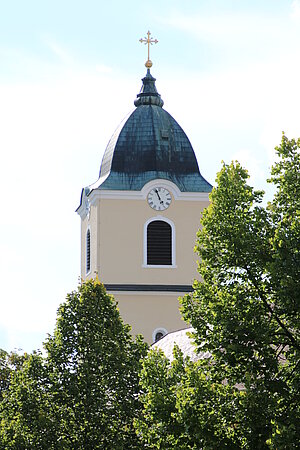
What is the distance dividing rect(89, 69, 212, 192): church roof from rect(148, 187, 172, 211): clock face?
0.44 m

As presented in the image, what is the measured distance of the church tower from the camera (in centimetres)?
4403

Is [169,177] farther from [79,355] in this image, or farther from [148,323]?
[79,355]

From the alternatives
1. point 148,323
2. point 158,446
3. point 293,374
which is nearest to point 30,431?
point 158,446

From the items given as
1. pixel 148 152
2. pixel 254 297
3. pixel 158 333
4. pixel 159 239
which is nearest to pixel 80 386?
pixel 254 297

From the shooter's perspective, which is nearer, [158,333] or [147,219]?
[158,333]

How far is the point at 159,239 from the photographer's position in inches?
1777

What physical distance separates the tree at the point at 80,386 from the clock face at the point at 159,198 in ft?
62.5

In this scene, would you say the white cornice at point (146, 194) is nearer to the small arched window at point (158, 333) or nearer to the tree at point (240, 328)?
the small arched window at point (158, 333)

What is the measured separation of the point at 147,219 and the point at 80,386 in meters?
20.3

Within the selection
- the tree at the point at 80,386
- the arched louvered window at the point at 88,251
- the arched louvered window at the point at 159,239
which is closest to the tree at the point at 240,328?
the tree at the point at 80,386

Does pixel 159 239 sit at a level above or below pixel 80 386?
above

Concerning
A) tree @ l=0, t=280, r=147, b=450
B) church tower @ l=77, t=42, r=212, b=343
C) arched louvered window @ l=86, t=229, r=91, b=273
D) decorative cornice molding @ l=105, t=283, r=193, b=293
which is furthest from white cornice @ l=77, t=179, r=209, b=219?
tree @ l=0, t=280, r=147, b=450

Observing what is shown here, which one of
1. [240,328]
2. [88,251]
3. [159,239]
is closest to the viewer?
[240,328]

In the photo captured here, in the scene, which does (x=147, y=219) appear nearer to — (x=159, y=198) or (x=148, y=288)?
(x=159, y=198)
